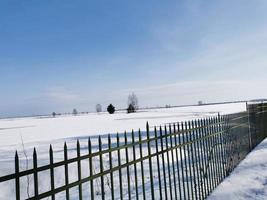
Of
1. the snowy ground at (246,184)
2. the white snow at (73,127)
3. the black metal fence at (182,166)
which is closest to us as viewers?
the black metal fence at (182,166)

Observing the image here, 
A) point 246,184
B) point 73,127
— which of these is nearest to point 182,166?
point 246,184

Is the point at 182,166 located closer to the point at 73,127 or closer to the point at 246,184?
the point at 246,184

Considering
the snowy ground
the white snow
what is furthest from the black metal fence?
the white snow

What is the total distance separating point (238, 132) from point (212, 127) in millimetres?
2932

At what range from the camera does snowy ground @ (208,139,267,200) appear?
5.60 metres

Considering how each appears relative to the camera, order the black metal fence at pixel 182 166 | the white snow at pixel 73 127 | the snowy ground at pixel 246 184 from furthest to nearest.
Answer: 1. the white snow at pixel 73 127
2. the snowy ground at pixel 246 184
3. the black metal fence at pixel 182 166

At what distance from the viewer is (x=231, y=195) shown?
5680mm

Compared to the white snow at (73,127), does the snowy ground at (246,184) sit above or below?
below

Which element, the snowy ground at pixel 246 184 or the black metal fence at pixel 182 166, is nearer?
the black metal fence at pixel 182 166

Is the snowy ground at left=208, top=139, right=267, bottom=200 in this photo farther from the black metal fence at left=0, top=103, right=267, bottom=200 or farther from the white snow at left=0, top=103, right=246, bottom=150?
the white snow at left=0, top=103, right=246, bottom=150

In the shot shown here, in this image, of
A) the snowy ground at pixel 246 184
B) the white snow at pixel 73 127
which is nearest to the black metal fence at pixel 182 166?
the snowy ground at pixel 246 184

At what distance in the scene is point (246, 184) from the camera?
630 cm

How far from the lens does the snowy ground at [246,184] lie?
5598mm

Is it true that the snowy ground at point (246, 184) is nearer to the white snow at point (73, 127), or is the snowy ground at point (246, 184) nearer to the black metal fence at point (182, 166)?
the black metal fence at point (182, 166)
